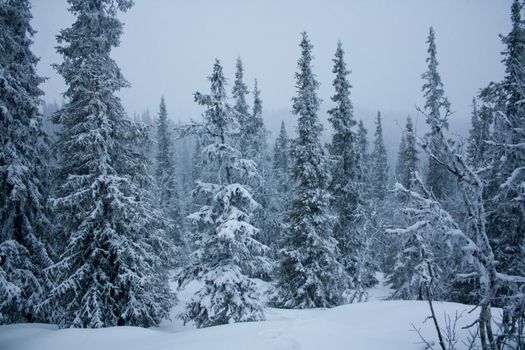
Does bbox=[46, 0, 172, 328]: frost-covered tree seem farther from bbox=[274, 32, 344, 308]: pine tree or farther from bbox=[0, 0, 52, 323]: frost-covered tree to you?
bbox=[274, 32, 344, 308]: pine tree

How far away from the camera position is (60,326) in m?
11.0

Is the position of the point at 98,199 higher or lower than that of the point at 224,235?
higher

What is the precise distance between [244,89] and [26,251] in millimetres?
20179

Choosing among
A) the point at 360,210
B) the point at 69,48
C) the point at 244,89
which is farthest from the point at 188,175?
the point at 69,48

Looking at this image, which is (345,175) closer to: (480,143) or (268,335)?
(268,335)

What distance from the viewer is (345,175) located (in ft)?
69.1

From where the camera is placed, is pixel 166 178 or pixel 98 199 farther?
pixel 166 178

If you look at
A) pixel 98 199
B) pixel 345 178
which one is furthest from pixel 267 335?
pixel 345 178

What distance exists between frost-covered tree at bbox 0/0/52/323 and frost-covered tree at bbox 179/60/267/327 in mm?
5790

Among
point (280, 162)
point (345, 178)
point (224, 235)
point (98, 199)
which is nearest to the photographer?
point (224, 235)

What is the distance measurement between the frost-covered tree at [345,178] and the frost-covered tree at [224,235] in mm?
9888

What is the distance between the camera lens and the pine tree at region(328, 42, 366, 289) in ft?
68.3

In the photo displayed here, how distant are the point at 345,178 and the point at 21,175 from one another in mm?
17048

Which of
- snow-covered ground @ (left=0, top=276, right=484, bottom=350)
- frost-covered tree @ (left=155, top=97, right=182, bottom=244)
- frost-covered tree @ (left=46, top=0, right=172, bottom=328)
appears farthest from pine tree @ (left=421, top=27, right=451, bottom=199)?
frost-covered tree @ (left=155, top=97, right=182, bottom=244)
